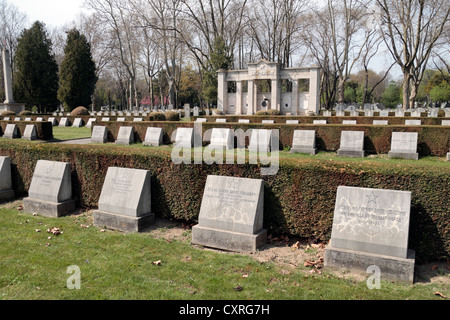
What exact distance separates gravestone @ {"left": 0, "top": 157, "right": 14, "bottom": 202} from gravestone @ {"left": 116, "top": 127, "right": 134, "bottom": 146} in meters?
8.38

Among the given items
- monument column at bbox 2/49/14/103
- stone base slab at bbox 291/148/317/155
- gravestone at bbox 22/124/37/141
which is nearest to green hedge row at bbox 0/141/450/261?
stone base slab at bbox 291/148/317/155

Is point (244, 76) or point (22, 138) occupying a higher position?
point (244, 76)

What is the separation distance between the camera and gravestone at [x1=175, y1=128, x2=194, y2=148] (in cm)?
1470

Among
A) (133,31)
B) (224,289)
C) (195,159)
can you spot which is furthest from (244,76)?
(224,289)

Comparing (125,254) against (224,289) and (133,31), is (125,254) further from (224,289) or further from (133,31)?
(133,31)

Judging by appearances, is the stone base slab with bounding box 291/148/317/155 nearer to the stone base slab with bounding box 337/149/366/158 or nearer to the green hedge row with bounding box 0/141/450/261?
the stone base slab with bounding box 337/149/366/158

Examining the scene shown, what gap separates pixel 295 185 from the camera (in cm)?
509

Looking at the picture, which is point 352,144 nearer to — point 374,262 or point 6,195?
point 374,262

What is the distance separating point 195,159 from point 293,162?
66.7 inches

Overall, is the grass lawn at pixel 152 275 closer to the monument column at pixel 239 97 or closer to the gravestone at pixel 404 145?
the gravestone at pixel 404 145

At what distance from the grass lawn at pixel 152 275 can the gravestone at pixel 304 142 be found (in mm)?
8438

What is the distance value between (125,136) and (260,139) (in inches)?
272
